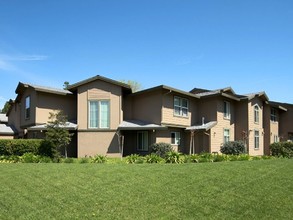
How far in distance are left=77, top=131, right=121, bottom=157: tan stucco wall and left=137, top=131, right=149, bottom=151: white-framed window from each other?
88.7 inches

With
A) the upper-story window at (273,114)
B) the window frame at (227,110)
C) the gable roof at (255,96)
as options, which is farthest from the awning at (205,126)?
the upper-story window at (273,114)

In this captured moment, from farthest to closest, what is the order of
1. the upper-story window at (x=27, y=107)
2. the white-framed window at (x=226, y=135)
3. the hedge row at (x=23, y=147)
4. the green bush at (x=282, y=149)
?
1. the white-framed window at (x=226, y=135)
2. the green bush at (x=282, y=149)
3. the upper-story window at (x=27, y=107)
4. the hedge row at (x=23, y=147)

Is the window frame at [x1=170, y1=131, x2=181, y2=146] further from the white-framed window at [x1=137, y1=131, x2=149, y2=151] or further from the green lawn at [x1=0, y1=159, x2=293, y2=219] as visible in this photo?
the green lawn at [x1=0, y1=159, x2=293, y2=219]

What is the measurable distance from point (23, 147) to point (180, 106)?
42.5 feet

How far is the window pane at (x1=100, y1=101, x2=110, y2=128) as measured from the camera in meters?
25.4

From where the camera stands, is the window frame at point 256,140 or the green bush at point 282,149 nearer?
the green bush at point 282,149

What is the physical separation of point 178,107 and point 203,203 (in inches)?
759

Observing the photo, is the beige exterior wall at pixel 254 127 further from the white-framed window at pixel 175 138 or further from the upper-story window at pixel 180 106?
the white-framed window at pixel 175 138

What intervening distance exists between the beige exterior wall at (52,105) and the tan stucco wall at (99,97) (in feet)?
8.56

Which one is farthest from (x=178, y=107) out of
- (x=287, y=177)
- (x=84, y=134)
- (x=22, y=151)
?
(x=287, y=177)

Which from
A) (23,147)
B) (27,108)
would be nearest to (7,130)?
(27,108)

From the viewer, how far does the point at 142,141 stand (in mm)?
26438

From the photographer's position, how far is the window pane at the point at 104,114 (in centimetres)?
2538

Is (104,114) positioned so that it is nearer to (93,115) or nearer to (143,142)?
(93,115)
